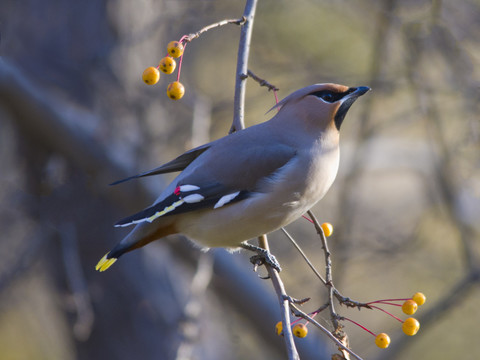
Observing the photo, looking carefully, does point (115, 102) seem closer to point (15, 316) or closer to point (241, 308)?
point (241, 308)

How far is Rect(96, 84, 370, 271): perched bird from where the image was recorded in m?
2.55

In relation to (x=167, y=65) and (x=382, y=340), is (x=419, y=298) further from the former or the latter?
(x=167, y=65)

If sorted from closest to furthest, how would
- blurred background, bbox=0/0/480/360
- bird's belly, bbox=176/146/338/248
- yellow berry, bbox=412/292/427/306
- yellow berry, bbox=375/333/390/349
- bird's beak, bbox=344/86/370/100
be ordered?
1. yellow berry, bbox=375/333/390/349
2. yellow berry, bbox=412/292/427/306
3. bird's belly, bbox=176/146/338/248
4. bird's beak, bbox=344/86/370/100
5. blurred background, bbox=0/0/480/360

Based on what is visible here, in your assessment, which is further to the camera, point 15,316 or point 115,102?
point 15,316

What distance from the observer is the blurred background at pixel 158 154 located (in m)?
4.30

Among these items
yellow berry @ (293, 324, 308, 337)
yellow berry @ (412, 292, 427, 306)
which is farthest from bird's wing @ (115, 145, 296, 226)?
→ yellow berry @ (412, 292, 427, 306)

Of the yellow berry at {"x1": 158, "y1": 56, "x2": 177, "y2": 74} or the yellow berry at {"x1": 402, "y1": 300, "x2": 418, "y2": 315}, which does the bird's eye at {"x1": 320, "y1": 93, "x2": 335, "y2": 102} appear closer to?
the yellow berry at {"x1": 158, "y1": 56, "x2": 177, "y2": 74}

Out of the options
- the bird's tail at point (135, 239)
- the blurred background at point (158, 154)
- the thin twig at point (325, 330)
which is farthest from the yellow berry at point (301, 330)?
the blurred background at point (158, 154)

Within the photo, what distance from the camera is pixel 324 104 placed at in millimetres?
2803

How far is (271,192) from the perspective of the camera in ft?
8.39

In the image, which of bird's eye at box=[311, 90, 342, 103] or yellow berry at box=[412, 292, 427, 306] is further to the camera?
bird's eye at box=[311, 90, 342, 103]

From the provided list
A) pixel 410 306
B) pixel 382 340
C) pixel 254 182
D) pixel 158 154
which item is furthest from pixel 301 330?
pixel 158 154

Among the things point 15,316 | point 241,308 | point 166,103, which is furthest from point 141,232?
point 15,316

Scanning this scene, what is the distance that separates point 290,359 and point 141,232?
1.02 metres
